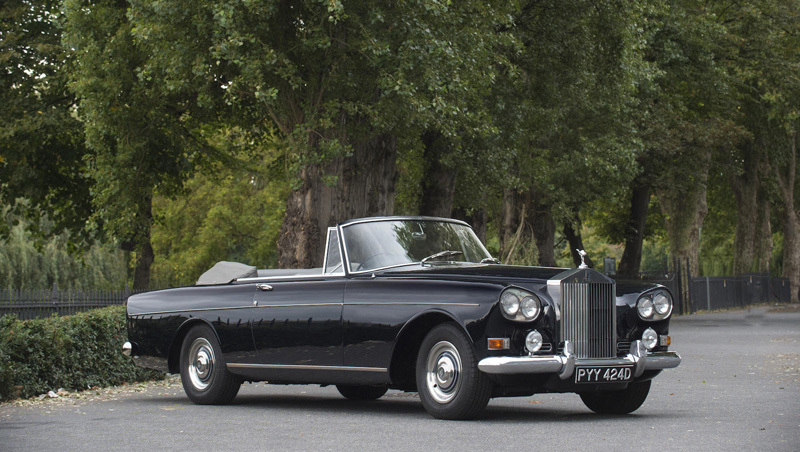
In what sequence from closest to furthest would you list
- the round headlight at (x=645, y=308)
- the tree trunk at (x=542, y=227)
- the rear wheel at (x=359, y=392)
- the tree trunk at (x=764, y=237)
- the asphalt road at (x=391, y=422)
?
the asphalt road at (x=391, y=422) < the round headlight at (x=645, y=308) < the rear wheel at (x=359, y=392) < the tree trunk at (x=542, y=227) < the tree trunk at (x=764, y=237)

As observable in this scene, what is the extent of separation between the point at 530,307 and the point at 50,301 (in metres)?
14.2

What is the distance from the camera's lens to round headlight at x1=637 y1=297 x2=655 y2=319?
8.84m

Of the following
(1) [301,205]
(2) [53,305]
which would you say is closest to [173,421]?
(1) [301,205]

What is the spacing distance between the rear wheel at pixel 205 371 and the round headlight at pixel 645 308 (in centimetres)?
394

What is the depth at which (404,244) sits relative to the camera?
9.82 m

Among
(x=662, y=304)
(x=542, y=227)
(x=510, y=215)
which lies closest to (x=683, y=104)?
(x=542, y=227)

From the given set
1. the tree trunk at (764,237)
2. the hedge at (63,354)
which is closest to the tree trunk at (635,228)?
the tree trunk at (764,237)

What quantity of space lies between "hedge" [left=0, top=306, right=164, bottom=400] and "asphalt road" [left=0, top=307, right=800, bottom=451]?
1.03 ft

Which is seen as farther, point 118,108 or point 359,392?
point 118,108

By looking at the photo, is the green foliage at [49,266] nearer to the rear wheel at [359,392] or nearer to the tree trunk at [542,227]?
the tree trunk at [542,227]

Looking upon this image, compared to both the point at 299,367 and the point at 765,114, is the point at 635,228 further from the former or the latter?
the point at 299,367

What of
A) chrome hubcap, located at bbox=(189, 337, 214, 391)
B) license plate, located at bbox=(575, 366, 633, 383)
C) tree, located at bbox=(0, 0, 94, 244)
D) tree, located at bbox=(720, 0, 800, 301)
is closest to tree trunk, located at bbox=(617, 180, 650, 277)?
tree, located at bbox=(720, 0, 800, 301)

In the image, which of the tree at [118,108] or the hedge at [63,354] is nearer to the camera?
the hedge at [63,354]

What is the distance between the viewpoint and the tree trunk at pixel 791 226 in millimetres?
45875
